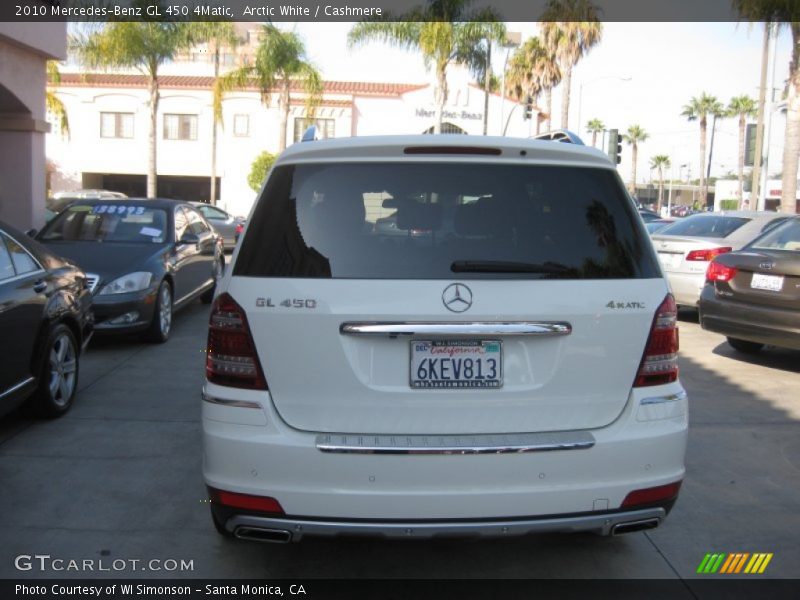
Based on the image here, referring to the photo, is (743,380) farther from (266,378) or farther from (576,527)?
(266,378)

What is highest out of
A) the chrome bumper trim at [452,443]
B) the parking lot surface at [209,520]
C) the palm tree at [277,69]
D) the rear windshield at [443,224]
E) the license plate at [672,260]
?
the palm tree at [277,69]

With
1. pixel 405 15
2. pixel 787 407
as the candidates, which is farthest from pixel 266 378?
pixel 405 15

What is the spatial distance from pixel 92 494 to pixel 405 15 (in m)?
30.4

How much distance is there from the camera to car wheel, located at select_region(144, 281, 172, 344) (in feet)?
28.3

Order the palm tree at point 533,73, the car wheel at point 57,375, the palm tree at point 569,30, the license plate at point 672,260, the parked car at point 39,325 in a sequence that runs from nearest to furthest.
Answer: the parked car at point 39,325, the car wheel at point 57,375, the license plate at point 672,260, the palm tree at point 569,30, the palm tree at point 533,73

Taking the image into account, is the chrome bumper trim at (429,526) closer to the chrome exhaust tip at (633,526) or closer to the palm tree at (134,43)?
the chrome exhaust tip at (633,526)

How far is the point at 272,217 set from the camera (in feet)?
10.7

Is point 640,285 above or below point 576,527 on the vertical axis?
above

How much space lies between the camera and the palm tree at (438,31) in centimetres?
3198

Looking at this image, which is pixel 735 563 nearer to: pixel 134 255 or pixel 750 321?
pixel 750 321

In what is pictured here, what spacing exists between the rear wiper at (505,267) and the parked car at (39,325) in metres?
3.26

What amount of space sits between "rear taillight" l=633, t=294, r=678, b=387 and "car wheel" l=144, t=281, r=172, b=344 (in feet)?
21.1

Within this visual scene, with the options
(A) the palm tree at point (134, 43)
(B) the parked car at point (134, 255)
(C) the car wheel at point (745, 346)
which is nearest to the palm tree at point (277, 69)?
(A) the palm tree at point (134, 43)

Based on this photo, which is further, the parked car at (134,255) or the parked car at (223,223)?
the parked car at (223,223)
